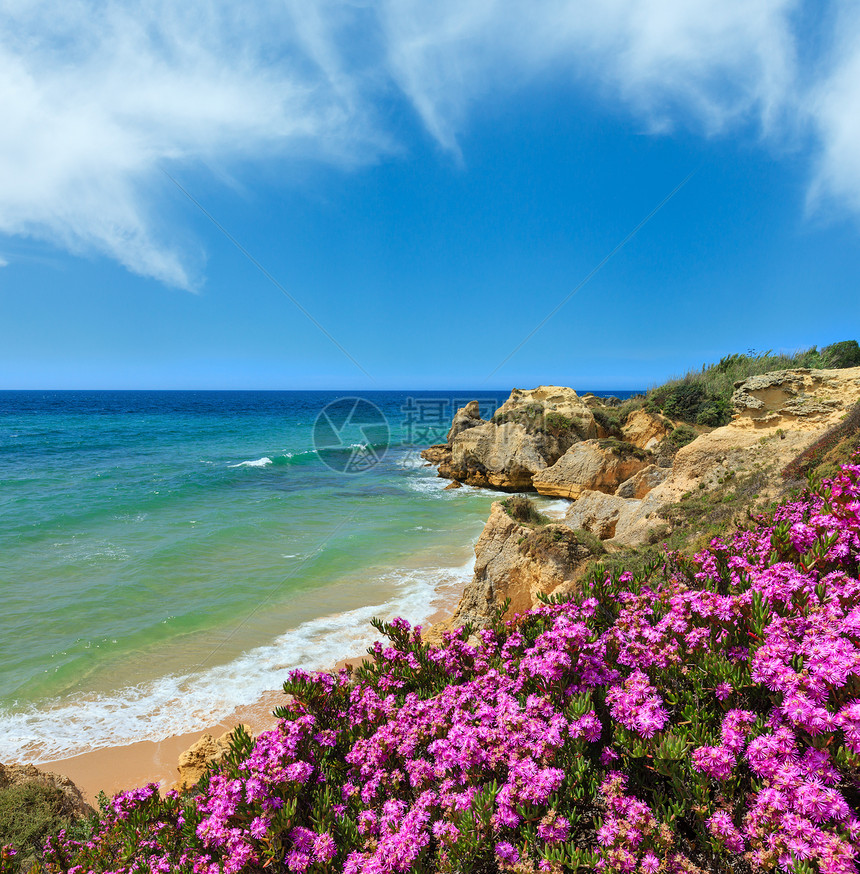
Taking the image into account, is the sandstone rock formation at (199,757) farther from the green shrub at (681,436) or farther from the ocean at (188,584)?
the green shrub at (681,436)

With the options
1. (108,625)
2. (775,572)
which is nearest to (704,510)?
(775,572)

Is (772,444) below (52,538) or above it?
above

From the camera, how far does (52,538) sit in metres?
16.9

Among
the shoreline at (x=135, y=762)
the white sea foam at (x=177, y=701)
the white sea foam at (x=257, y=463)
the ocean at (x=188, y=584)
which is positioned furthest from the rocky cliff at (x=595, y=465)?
the white sea foam at (x=257, y=463)

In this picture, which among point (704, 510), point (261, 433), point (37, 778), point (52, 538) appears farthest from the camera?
point (261, 433)

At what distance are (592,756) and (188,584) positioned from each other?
42.8 feet

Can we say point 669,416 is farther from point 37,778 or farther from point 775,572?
point 37,778

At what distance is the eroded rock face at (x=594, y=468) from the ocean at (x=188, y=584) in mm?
1246

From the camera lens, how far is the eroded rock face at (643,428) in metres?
25.0

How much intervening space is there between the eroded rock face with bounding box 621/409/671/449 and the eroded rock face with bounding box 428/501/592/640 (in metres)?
18.1

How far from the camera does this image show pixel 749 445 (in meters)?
13.0

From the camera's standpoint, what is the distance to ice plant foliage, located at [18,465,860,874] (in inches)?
79.7

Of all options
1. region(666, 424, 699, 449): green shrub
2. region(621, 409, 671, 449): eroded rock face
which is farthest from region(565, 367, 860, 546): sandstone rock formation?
region(621, 409, 671, 449): eroded rock face

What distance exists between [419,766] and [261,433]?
6208 cm
